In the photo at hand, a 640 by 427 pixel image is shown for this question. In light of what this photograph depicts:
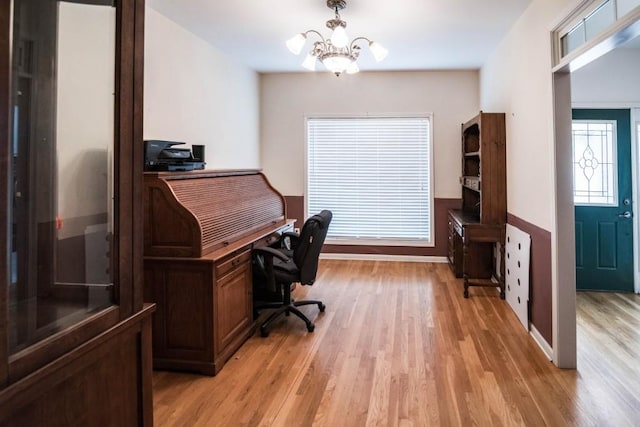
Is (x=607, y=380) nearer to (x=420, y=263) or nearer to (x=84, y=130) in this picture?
(x=84, y=130)

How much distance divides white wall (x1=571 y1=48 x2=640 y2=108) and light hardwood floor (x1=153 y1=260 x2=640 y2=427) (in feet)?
7.07

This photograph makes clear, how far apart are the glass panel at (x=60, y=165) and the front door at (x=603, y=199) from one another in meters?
4.84

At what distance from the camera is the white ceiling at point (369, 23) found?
3639mm

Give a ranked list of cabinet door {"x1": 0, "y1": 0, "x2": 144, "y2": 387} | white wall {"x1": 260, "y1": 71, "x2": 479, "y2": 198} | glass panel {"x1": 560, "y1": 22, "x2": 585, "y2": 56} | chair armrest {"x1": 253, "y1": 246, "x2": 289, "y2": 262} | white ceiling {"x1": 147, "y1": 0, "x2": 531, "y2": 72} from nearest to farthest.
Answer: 1. cabinet door {"x1": 0, "y1": 0, "x2": 144, "y2": 387}
2. glass panel {"x1": 560, "y1": 22, "x2": 585, "y2": 56}
3. chair armrest {"x1": 253, "y1": 246, "x2": 289, "y2": 262}
4. white ceiling {"x1": 147, "y1": 0, "x2": 531, "y2": 72}
5. white wall {"x1": 260, "y1": 71, "x2": 479, "y2": 198}

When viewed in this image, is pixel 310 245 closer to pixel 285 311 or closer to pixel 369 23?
pixel 285 311

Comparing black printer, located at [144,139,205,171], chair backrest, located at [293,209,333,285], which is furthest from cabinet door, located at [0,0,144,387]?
chair backrest, located at [293,209,333,285]

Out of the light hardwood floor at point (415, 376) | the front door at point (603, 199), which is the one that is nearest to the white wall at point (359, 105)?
the front door at point (603, 199)

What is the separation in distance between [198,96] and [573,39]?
11.2ft

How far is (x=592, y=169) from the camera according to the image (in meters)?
4.75

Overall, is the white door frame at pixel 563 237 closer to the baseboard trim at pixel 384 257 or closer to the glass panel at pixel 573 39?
the glass panel at pixel 573 39

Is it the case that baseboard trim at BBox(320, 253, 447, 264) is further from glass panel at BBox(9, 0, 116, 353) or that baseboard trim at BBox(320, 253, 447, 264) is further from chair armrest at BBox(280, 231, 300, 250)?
glass panel at BBox(9, 0, 116, 353)

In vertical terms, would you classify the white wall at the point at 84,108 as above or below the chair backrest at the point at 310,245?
above

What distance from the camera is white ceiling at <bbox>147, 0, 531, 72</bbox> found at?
3.64m

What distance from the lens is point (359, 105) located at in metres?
6.34
